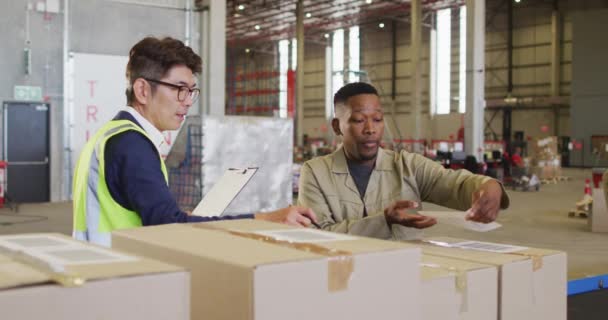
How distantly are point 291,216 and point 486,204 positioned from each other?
0.82m

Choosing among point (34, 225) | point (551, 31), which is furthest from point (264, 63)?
point (34, 225)

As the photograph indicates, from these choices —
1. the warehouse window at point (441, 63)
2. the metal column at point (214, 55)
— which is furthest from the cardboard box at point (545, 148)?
the metal column at point (214, 55)

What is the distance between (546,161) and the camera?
843 inches

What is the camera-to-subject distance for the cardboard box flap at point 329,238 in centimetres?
126

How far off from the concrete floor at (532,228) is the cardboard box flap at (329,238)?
5.70 metres

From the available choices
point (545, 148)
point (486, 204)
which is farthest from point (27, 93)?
point (545, 148)

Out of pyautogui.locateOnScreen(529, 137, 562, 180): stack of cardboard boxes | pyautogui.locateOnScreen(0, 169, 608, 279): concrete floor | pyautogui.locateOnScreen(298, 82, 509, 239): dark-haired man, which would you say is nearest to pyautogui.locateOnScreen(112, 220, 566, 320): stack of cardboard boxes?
pyautogui.locateOnScreen(298, 82, 509, 239): dark-haired man

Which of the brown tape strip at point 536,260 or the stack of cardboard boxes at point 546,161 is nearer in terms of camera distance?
the brown tape strip at point 536,260

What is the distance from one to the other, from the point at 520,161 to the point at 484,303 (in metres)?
19.9

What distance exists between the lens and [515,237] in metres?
9.73

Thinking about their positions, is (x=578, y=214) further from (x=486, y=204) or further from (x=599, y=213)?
(x=486, y=204)

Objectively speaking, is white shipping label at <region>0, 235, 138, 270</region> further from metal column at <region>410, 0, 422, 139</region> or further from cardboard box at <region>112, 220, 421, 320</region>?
metal column at <region>410, 0, 422, 139</region>

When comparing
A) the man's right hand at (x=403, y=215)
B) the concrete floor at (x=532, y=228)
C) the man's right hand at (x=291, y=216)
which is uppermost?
the man's right hand at (x=291, y=216)

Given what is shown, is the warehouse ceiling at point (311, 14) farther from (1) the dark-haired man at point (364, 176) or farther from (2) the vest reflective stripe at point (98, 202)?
(2) the vest reflective stripe at point (98, 202)
